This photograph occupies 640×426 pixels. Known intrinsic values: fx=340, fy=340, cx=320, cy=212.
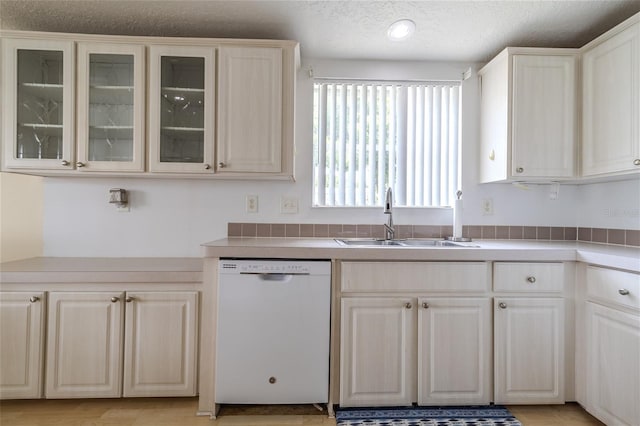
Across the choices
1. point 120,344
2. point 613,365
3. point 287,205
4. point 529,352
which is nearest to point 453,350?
point 529,352

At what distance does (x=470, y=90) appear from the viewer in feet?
7.93

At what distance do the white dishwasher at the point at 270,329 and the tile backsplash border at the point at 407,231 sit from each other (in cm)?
61

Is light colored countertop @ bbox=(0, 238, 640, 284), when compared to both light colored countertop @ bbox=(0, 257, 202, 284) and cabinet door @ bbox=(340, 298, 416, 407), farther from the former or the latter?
cabinet door @ bbox=(340, 298, 416, 407)

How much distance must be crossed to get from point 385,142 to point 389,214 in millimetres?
531

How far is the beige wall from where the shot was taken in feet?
6.70

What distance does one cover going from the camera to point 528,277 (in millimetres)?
1774

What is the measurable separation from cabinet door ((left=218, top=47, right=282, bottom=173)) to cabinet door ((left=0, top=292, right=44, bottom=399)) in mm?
1195

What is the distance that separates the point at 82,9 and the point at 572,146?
2924 millimetres

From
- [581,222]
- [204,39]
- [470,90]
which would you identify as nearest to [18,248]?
[204,39]

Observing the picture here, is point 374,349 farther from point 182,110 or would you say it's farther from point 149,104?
point 149,104

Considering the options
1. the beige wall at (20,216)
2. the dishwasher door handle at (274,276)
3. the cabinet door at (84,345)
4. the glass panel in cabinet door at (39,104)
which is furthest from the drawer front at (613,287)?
the beige wall at (20,216)

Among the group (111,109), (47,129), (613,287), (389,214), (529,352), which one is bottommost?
(529,352)

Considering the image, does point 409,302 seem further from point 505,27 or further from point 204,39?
point 204,39

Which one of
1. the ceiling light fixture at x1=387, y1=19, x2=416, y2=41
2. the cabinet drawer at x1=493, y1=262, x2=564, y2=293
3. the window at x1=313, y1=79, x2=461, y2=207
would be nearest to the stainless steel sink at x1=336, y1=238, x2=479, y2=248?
the window at x1=313, y1=79, x2=461, y2=207
